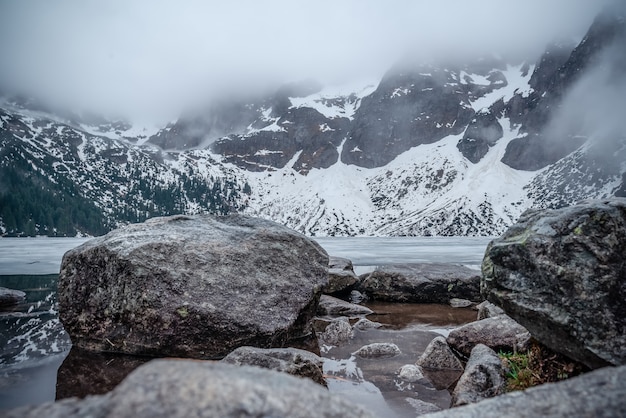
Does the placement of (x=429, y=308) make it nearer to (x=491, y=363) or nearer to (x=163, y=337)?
(x=491, y=363)

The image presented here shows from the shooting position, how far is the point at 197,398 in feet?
5.21

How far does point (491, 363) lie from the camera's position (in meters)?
4.87

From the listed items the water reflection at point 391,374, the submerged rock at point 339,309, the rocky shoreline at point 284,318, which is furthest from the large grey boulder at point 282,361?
the submerged rock at point 339,309

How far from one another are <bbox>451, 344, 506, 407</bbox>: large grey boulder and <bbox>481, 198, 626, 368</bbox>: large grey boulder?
2.34ft

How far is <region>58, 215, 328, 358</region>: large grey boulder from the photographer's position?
647cm

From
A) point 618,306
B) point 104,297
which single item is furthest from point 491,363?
point 104,297

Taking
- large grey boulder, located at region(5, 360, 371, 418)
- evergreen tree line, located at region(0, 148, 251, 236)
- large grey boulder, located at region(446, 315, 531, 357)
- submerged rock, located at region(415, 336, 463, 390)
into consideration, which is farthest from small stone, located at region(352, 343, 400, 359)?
evergreen tree line, located at region(0, 148, 251, 236)

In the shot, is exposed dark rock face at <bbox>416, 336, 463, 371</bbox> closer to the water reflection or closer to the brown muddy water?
the water reflection

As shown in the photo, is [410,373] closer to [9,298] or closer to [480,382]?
[480,382]

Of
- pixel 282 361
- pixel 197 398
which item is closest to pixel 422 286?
pixel 282 361

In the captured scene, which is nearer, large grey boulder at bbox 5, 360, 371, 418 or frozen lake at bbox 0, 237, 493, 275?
large grey boulder at bbox 5, 360, 371, 418

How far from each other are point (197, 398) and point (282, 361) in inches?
136

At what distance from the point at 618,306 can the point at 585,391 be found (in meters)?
2.41

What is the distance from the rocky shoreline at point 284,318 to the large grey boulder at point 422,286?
9.41 feet
